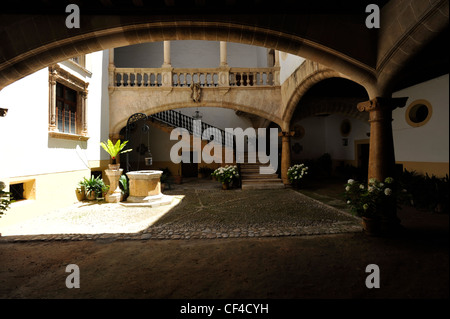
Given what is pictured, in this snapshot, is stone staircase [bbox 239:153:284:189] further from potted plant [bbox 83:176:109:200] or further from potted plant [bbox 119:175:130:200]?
potted plant [bbox 83:176:109:200]

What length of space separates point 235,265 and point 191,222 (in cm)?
219

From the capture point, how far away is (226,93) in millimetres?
10117

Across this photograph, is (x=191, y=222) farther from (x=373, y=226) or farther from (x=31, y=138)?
(x=31, y=138)

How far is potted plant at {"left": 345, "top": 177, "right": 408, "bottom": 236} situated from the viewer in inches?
135

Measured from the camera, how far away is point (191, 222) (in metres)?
4.77

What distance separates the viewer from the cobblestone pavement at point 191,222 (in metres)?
3.95

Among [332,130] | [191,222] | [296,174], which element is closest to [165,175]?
[191,222]

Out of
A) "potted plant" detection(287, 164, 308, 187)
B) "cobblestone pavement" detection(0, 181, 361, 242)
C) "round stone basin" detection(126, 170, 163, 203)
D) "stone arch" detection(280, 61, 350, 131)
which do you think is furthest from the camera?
"potted plant" detection(287, 164, 308, 187)

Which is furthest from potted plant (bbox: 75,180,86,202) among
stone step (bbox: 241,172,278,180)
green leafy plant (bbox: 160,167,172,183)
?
stone step (bbox: 241,172,278,180)

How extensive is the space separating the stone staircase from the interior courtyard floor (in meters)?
5.55

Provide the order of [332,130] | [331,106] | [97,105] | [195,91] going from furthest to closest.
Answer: [332,130]
[331,106]
[195,91]
[97,105]
